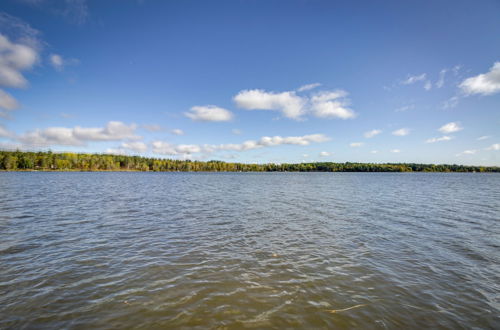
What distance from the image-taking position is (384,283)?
9617mm

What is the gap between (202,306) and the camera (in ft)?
25.3

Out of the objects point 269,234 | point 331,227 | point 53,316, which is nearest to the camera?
point 53,316

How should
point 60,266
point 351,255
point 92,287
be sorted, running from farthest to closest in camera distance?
point 351,255 → point 60,266 → point 92,287

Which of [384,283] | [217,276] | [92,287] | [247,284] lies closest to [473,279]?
[384,283]

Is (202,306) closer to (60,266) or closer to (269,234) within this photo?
(60,266)

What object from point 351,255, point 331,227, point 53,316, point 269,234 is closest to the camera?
point 53,316

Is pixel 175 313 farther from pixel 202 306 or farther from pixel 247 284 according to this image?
pixel 247 284

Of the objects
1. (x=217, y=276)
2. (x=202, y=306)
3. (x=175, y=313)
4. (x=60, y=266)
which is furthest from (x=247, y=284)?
(x=60, y=266)

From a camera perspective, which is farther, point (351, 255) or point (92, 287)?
point (351, 255)

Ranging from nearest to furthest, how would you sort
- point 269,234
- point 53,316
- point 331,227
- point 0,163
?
point 53,316
point 269,234
point 331,227
point 0,163

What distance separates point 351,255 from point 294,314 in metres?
6.90

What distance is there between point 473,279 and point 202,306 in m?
12.1

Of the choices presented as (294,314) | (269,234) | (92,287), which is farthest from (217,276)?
(269,234)

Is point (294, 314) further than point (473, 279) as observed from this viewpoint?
No
